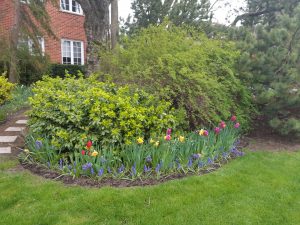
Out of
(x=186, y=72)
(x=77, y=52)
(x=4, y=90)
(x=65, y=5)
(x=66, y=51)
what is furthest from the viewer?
(x=77, y=52)

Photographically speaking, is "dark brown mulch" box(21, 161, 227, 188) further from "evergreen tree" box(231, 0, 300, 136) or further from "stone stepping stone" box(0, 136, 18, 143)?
"evergreen tree" box(231, 0, 300, 136)

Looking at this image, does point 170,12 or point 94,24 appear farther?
point 170,12

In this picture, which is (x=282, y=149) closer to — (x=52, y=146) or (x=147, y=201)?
(x=147, y=201)

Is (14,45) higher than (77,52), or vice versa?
(77,52)

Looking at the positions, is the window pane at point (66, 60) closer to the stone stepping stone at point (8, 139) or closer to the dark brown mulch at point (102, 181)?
the stone stepping stone at point (8, 139)

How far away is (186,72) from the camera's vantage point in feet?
15.5

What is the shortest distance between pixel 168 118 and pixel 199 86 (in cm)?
78

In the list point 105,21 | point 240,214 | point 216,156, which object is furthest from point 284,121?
point 105,21

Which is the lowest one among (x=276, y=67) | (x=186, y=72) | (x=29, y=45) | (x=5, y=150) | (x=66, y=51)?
(x=5, y=150)

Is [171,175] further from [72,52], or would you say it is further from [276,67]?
[72,52]

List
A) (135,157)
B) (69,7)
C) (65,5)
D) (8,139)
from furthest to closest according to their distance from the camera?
(69,7)
(65,5)
(8,139)
(135,157)

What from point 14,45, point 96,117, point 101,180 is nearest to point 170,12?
point 14,45

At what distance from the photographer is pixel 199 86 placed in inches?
187

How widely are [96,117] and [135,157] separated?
0.81 m
